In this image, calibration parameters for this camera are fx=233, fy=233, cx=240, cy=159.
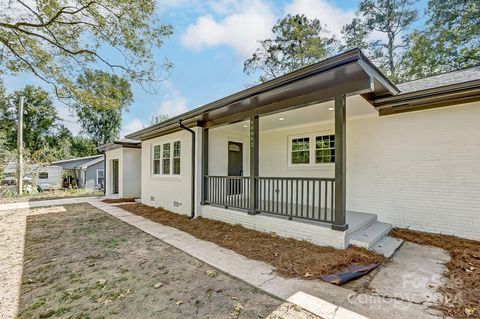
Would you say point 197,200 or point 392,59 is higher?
point 392,59

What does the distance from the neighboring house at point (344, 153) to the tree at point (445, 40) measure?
9.30 meters

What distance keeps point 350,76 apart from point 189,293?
4068 millimetres

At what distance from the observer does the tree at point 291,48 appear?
747 inches

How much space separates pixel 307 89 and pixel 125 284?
4424 mm

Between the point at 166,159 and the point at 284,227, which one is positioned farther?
the point at 166,159

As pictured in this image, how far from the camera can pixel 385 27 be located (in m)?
16.6

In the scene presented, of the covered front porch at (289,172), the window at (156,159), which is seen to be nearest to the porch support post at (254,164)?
the covered front porch at (289,172)

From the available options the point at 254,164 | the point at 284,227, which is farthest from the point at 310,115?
the point at 284,227

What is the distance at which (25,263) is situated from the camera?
4121 millimetres

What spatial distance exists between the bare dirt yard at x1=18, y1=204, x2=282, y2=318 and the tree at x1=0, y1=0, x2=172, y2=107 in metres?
5.77

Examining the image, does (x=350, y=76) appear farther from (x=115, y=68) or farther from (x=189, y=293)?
(x=115, y=68)

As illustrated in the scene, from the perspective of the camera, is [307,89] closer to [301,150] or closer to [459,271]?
[301,150]

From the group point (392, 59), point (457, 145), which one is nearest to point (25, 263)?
point (457, 145)

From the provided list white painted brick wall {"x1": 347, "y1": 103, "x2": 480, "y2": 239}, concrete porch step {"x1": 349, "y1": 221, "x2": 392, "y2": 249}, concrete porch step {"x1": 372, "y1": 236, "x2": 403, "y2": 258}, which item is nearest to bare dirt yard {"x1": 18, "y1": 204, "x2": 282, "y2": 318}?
concrete porch step {"x1": 349, "y1": 221, "x2": 392, "y2": 249}
